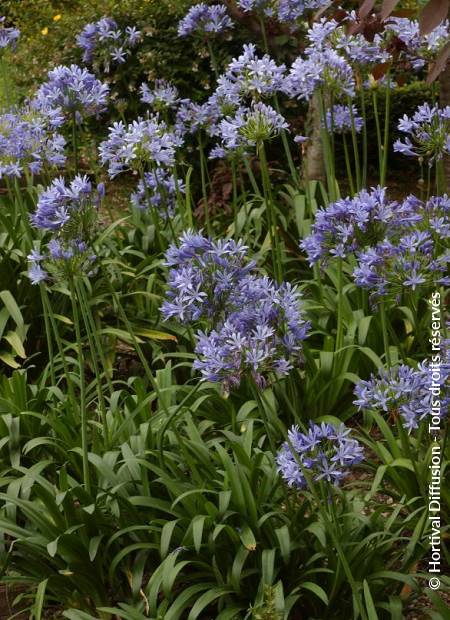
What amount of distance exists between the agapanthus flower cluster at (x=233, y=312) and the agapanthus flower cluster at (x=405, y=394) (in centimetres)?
28

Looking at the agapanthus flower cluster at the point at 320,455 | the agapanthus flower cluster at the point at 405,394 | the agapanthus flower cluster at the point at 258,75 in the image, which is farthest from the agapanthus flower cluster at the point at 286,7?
the agapanthus flower cluster at the point at 320,455

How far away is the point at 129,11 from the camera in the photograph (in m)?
8.49

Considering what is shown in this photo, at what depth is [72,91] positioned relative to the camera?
4266 millimetres

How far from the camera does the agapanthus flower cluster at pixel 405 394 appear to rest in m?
2.87

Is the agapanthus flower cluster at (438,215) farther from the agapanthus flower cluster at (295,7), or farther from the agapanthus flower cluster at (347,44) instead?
the agapanthus flower cluster at (295,7)

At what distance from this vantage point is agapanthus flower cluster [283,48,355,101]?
439cm

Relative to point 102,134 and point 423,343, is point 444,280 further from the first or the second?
point 102,134

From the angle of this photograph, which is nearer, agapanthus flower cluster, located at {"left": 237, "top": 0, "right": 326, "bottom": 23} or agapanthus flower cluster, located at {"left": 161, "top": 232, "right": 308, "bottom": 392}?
agapanthus flower cluster, located at {"left": 161, "top": 232, "right": 308, "bottom": 392}

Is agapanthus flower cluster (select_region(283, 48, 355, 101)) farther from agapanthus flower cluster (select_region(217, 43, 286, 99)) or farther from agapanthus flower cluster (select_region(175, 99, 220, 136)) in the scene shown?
agapanthus flower cluster (select_region(175, 99, 220, 136))

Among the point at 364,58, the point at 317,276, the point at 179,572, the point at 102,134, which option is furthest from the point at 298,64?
the point at 102,134

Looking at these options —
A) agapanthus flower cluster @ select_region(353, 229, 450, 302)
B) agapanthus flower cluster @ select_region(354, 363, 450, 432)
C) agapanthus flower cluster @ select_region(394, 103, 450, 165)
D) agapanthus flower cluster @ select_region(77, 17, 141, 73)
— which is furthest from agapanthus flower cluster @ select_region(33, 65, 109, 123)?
agapanthus flower cluster @ select_region(354, 363, 450, 432)

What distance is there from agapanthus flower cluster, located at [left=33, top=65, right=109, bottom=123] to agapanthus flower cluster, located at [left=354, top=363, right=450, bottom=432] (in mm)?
1936

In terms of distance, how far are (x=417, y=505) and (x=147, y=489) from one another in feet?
3.15

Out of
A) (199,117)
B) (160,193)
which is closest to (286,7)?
(199,117)
